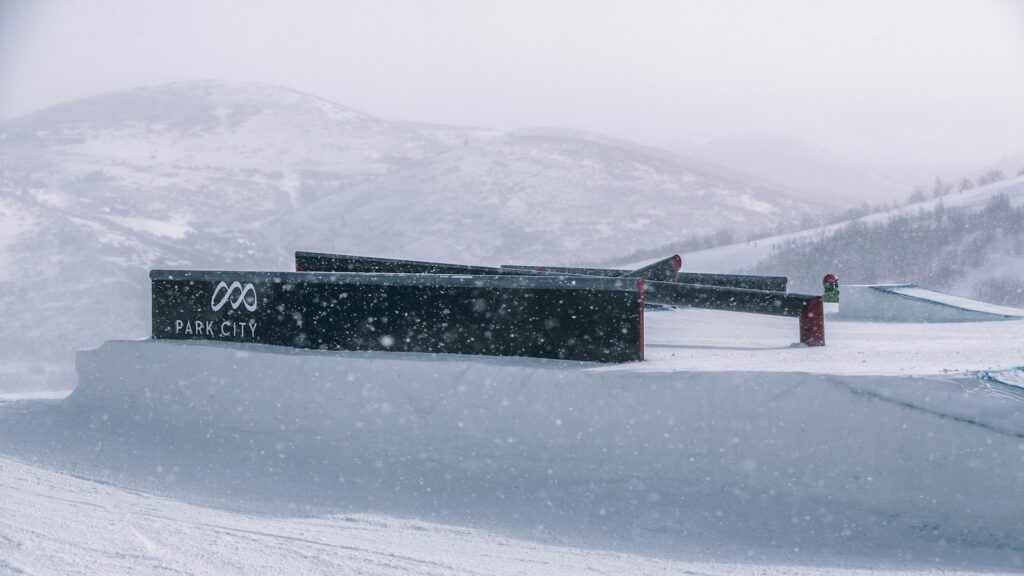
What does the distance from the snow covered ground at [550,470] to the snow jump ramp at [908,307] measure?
714 centimetres

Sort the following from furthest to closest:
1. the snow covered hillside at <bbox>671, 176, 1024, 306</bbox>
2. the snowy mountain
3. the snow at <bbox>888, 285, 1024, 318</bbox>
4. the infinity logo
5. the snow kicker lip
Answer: the snowy mountain → the snow covered hillside at <bbox>671, 176, 1024, 306</bbox> → the snow at <bbox>888, 285, 1024, 318</bbox> → the infinity logo → the snow kicker lip

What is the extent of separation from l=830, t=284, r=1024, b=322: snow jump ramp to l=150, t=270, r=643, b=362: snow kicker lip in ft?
33.8

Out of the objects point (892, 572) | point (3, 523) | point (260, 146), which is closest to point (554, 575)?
point (892, 572)

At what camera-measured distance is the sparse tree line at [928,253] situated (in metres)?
35.1

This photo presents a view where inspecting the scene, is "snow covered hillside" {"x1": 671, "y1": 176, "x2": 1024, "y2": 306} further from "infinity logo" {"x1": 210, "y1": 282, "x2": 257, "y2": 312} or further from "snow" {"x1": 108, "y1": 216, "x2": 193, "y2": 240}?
"snow" {"x1": 108, "y1": 216, "x2": 193, "y2": 240}

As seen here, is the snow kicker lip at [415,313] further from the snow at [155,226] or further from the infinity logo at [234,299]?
the snow at [155,226]

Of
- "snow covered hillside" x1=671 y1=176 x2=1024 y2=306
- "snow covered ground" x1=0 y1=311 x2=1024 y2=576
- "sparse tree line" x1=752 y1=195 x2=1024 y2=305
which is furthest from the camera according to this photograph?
"snow covered hillside" x1=671 y1=176 x2=1024 y2=306

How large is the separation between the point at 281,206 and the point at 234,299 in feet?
374

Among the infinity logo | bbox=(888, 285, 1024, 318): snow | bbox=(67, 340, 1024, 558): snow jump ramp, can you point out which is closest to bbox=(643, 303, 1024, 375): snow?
bbox=(67, 340, 1024, 558): snow jump ramp

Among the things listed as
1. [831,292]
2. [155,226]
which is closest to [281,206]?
[155,226]

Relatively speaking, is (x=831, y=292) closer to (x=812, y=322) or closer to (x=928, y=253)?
(x=812, y=322)

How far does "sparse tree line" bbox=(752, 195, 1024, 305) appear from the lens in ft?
115

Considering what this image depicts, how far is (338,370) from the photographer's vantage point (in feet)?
27.3

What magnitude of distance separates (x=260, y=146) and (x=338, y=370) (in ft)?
498
